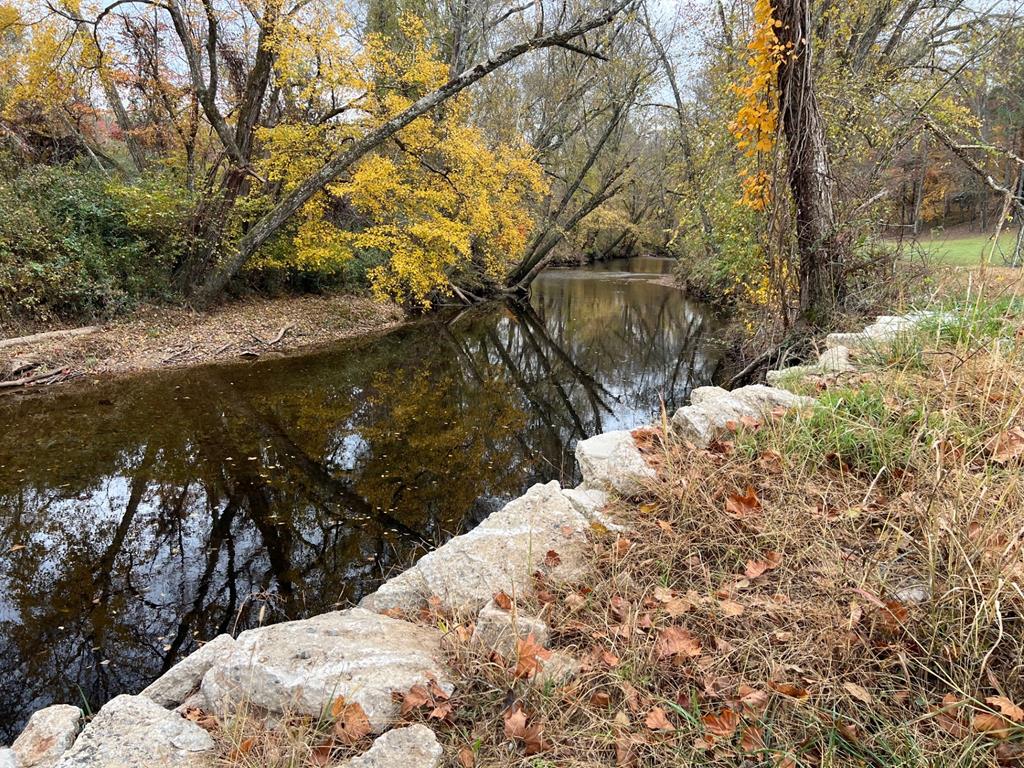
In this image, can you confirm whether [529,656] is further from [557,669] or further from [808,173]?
[808,173]

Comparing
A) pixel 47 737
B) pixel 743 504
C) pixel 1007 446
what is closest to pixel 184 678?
pixel 47 737

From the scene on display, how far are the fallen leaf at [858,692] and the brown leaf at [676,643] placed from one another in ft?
1.43

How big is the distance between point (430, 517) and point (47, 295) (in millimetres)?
8058

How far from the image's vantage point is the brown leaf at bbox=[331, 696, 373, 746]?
64.4 inches

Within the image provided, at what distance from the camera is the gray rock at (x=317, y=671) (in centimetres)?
174

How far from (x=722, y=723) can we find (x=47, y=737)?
2.21 metres

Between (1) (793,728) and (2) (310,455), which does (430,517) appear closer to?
Result: (2) (310,455)

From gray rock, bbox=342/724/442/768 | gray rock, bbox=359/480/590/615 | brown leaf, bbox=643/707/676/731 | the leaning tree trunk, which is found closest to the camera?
gray rock, bbox=342/724/442/768

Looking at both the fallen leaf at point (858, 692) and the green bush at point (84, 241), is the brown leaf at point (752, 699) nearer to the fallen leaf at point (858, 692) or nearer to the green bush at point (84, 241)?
the fallen leaf at point (858, 692)

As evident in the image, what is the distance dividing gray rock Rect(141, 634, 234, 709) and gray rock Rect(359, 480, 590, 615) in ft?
2.43

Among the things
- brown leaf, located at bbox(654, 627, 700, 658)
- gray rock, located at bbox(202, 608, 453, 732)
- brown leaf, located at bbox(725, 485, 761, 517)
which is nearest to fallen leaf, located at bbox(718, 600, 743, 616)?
brown leaf, located at bbox(654, 627, 700, 658)

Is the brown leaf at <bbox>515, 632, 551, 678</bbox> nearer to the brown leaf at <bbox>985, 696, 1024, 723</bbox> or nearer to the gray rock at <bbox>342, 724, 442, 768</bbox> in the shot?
the gray rock at <bbox>342, 724, 442, 768</bbox>

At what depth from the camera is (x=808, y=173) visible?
15.4 ft

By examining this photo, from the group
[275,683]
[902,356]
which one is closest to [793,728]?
[275,683]
